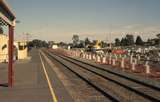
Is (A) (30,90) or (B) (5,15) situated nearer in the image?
(B) (5,15)

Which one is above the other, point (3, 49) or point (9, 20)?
point (9, 20)

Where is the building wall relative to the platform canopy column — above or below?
below

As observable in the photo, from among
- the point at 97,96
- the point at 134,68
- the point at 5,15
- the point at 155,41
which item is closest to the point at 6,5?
the point at 5,15

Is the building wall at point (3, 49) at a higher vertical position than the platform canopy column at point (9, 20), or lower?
lower

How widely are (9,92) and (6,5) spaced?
437 centimetres

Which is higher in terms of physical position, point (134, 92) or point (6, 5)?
point (6, 5)

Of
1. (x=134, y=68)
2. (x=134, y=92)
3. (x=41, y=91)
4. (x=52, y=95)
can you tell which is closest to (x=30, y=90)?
(x=41, y=91)

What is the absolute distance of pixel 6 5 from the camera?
51.6 ft

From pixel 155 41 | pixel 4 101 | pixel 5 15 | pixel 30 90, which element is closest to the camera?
pixel 4 101

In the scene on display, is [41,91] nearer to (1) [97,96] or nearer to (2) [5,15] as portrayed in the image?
(1) [97,96]

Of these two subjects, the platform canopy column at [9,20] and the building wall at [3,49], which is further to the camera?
the building wall at [3,49]

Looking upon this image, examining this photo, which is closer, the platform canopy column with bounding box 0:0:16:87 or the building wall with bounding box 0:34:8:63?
the platform canopy column with bounding box 0:0:16:87

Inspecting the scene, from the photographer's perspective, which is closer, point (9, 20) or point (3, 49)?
point (9, 20)

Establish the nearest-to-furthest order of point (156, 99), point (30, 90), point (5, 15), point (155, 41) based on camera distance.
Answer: point (156, 99) < point (5, 15) < point (30, 90) < point (155, 41)
